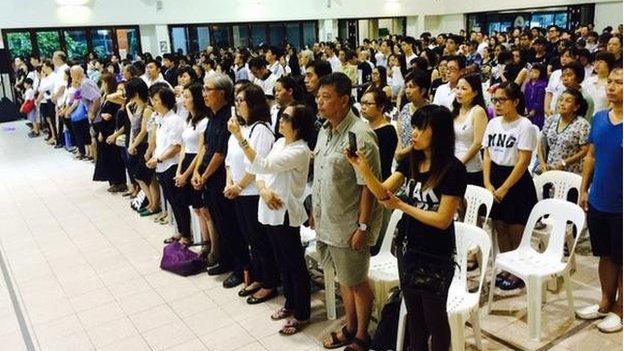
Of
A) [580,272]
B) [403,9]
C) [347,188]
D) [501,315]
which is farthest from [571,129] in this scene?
[403,9]

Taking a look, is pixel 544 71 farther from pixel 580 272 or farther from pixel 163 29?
pixel 163 29

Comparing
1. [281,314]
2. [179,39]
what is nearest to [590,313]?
[281,314]

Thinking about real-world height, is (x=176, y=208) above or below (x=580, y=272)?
above

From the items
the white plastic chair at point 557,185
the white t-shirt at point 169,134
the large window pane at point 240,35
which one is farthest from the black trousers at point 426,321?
the large window pane at point 240,35

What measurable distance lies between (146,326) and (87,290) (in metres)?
0.87

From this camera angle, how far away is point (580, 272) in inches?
147

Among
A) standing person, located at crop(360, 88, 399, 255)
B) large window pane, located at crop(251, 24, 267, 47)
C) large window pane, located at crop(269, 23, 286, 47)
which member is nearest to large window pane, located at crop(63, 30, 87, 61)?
large window pane, located at crop(251, 24, 267, 47)

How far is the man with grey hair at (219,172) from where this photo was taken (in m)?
3.68

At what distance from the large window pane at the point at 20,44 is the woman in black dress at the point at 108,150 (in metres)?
8.16

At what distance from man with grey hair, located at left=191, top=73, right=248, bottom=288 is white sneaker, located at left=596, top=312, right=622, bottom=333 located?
2.29m

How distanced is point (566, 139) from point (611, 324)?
4.28 feet

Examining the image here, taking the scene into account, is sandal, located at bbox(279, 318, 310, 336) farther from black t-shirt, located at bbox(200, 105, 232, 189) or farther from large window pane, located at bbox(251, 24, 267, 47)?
large window pane, located at bbox(251, 24, 267, 47)

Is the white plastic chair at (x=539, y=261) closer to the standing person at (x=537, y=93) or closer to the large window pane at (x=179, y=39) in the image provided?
the standing person at (x=537, y=93)

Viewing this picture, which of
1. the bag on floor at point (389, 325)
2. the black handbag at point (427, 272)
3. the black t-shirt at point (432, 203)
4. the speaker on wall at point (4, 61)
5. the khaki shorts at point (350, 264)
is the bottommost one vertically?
the bag on floor at point (389, 325)
